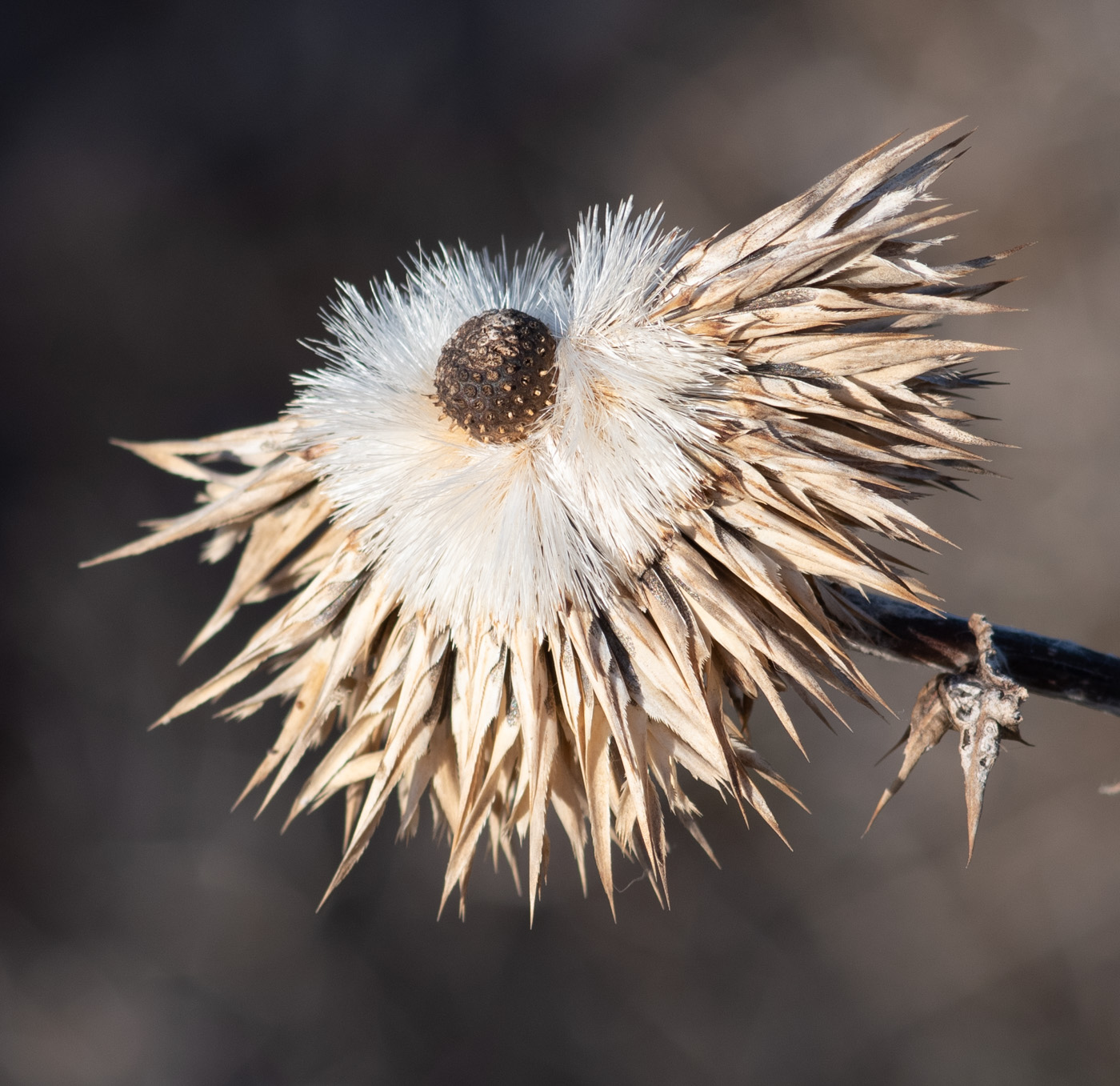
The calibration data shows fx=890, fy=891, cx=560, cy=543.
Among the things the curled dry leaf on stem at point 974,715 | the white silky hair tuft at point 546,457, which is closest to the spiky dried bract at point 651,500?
the white silky hair tuft at point 546,457

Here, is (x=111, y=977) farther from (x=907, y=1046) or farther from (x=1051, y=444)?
(x=1051, y=444)

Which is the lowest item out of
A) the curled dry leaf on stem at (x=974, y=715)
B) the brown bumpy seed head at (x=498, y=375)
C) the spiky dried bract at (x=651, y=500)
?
the curled dry leaf on stem at (x=974, y=715)

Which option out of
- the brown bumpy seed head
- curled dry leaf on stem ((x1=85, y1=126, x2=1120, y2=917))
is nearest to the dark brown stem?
curled dry leaf on stem ((x1=85, y1=126, x2=1120, y2=917))

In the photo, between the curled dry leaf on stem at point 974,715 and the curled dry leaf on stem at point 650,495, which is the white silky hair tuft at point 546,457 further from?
the curled dry leaf on stem at point 974,715

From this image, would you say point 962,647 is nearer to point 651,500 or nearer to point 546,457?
point 651,500

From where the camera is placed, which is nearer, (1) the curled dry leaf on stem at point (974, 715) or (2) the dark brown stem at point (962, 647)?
(1) the curled dry leaf on stem at point (974, 715)

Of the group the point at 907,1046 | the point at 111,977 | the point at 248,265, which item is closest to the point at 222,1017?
the point at 111,977

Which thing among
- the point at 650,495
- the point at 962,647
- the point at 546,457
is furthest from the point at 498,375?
the point at 962,647
